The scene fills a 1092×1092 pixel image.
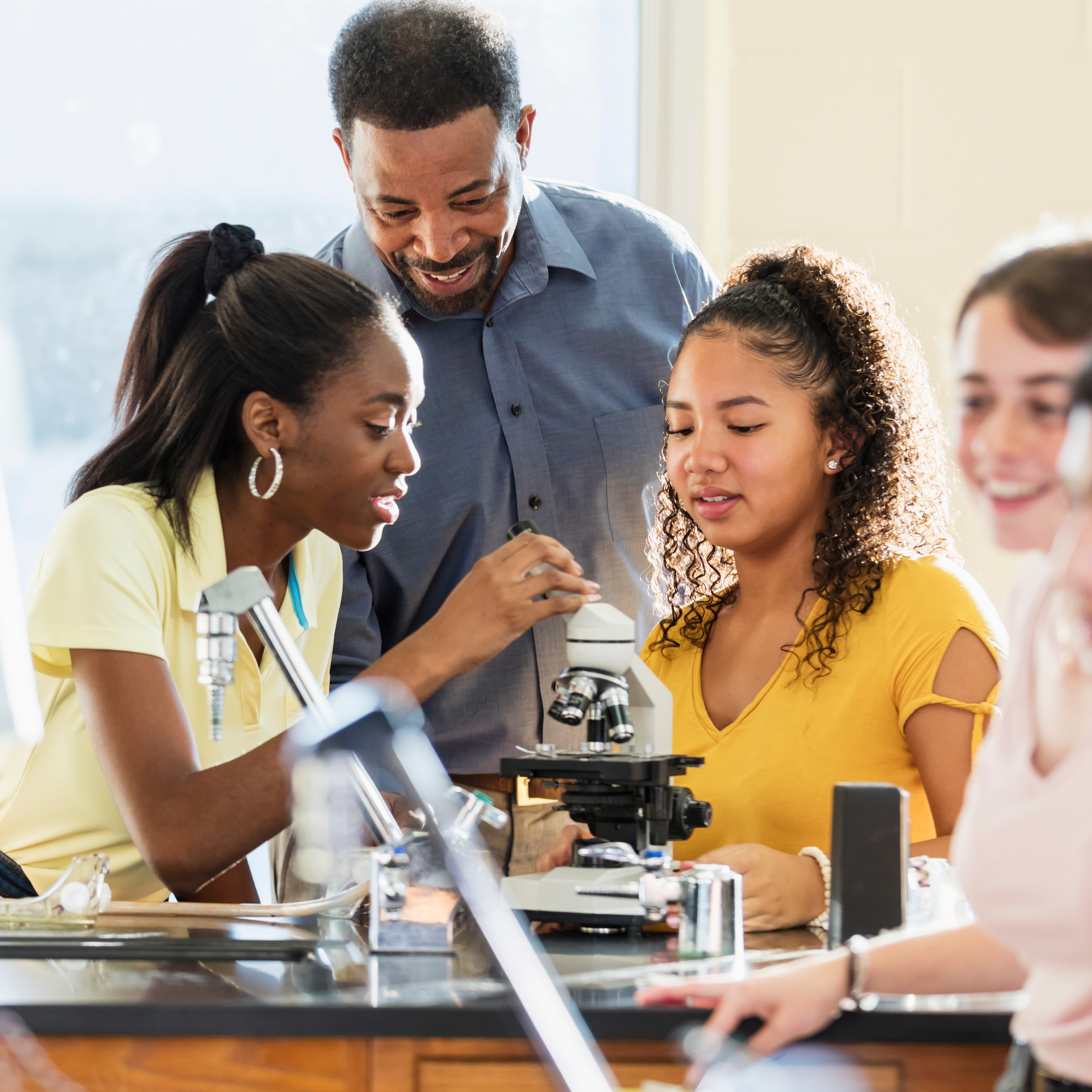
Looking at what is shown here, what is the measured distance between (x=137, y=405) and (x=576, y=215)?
84 cm

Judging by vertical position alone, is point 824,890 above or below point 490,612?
below

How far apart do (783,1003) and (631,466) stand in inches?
46.7

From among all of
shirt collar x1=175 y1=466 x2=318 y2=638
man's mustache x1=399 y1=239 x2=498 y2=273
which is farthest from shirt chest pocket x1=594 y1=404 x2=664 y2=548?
shirt collar x1=175 y1=466 x2=318 y2=638

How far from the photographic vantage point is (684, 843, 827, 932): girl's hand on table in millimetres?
1235

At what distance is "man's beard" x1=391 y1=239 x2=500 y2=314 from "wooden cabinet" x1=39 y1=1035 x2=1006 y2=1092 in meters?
1.15

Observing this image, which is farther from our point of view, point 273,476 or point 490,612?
point 273,476

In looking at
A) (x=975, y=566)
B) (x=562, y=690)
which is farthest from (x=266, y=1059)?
(x=975, y=566)

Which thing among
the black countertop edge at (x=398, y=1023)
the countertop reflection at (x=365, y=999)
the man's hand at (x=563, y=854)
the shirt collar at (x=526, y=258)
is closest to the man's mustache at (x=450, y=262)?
the shirt collar at (x=526, y=258)

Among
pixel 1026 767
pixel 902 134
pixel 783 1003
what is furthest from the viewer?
pixel 902 134

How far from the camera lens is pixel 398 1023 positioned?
0.94 m

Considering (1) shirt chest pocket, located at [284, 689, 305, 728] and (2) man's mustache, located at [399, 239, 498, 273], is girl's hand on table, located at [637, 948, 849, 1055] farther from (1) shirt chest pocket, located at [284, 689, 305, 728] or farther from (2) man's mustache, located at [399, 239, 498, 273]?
(2) man's mustache, located at [399, 239, 498, 273]

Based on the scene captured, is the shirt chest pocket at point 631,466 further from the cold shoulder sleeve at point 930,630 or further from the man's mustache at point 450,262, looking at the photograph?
the cold shoulder sleeve at point 930,630

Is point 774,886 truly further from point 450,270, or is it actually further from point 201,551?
point 450,270

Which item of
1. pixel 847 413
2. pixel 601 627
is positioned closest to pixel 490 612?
pixel 601 627
